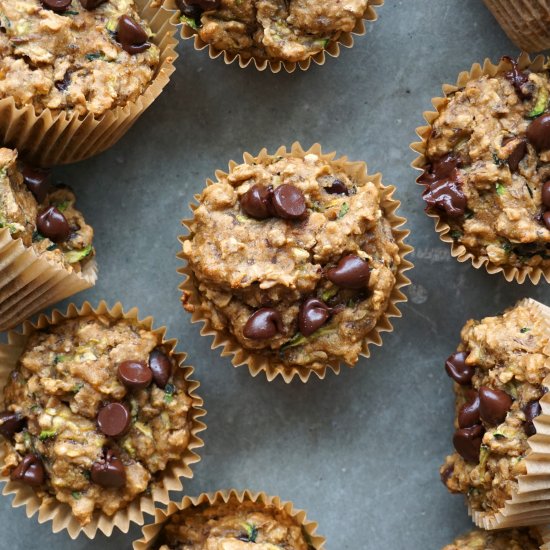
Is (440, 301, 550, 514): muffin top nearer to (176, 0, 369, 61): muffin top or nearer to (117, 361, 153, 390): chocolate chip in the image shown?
(117, 361, 153, 390): chocolate chip

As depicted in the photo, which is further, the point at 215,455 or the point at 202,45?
the point at 215,455

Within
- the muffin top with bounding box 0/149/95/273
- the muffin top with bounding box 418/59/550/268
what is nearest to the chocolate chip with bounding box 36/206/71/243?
the muffin top with bounding box 0/149/95/273

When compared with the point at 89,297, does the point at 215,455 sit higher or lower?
lower

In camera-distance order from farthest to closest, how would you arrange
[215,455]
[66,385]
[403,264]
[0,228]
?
1. [215,455]
2. [403,264]
3. [66,385]
4. [0,228]

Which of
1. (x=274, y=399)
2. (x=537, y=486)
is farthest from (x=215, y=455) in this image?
(x=537, y=486)

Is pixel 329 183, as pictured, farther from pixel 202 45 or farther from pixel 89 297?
pixel 89 297

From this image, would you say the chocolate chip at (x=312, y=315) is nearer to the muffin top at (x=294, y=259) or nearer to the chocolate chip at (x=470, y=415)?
the muffin top at (x=294, y=259)

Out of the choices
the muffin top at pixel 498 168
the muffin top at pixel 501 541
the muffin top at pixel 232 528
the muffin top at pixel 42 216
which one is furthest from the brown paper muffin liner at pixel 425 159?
the muffin top at pixel 42 216
